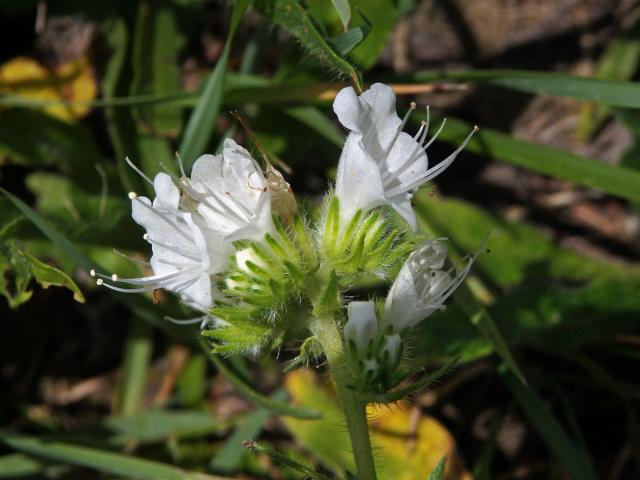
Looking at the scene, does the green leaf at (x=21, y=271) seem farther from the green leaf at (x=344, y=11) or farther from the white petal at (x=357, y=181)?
the green leaf at (x=344, y=11)

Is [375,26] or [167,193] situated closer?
[167,193]

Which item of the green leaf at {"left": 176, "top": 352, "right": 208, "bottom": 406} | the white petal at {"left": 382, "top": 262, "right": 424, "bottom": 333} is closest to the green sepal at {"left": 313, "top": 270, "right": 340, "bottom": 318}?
the white petal at {"left": 382, "top": 262, "right": 424, "bottom": 333}

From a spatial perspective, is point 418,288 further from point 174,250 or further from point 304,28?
point 304,28

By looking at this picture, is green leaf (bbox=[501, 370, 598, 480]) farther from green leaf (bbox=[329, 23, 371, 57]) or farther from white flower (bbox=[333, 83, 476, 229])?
green leaf (bbox=[329, 23, 371, 57])

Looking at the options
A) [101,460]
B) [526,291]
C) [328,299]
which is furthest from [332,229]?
[101,460]

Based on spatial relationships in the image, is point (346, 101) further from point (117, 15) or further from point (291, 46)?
point (117, 15)

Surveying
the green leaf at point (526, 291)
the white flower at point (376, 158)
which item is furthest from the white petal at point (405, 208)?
the green leaf at point (526, 291)
